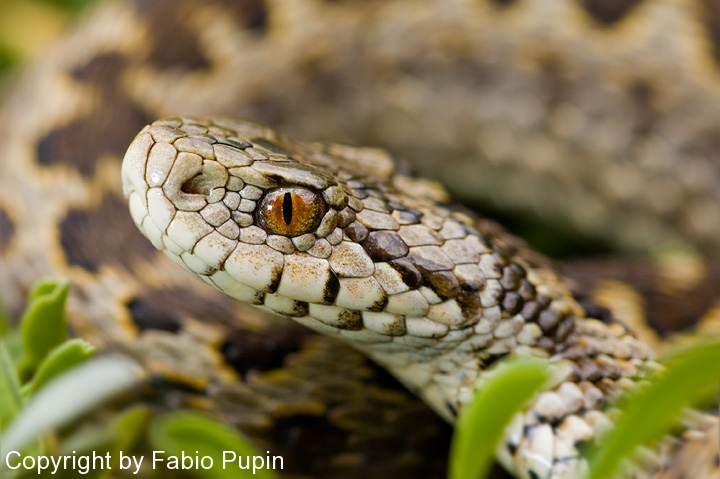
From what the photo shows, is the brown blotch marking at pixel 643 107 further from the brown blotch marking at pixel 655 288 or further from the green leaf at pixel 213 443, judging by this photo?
the green leaf at pixel 213 443

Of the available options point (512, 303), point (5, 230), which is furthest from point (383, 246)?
point (5, 230)

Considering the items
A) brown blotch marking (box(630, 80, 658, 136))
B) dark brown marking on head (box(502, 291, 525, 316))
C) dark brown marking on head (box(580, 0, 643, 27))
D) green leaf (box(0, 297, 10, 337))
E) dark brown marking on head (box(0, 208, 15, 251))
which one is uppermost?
dark brown marking on head (box(580, 0, 643, 27))

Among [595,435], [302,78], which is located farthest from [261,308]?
[302,78]

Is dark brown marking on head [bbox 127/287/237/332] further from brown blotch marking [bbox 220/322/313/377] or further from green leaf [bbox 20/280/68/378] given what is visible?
green leaf [bbox 20/280/68/378]

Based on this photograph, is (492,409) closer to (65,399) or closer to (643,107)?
(65,399)

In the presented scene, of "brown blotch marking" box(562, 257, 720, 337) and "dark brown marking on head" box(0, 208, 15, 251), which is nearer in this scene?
"brown blotch marking" box(562, 257, 720, 337)

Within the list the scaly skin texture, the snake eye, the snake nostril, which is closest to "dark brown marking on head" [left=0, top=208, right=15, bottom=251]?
the scaly skin texture
